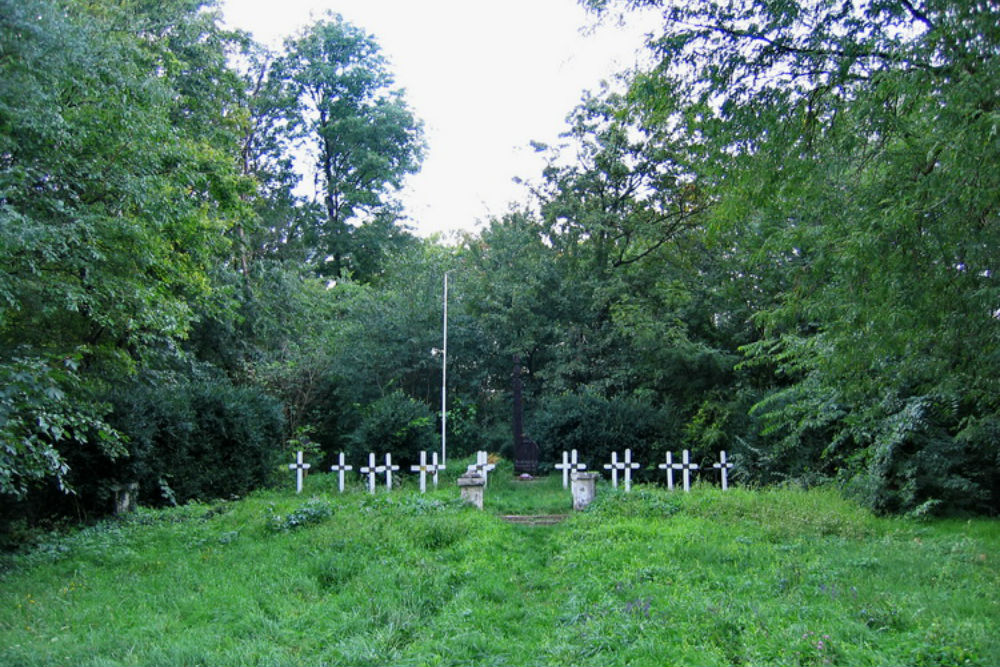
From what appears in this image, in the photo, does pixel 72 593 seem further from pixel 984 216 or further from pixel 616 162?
pixel 616 162

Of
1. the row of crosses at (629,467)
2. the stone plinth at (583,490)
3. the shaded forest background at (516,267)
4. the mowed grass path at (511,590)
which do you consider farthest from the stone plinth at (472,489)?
the shaded forest background at (516,267)

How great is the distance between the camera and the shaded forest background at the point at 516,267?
6.50 meters

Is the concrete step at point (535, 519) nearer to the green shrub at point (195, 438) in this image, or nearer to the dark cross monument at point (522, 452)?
the dark cross monument at point (522, 452)

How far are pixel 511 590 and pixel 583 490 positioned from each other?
575 centimetres

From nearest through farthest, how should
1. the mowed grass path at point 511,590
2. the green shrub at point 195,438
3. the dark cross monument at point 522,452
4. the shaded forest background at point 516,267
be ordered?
the mowed grass path at point 511,590, the shaded forest background at point 516,267, the green shrub at point 195,438, the dark cross monument at point 522,452

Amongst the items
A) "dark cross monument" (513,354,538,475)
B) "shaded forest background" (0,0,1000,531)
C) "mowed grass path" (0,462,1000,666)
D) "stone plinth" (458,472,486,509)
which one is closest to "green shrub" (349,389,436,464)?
"shaded forest background" (0,0,1000,531)

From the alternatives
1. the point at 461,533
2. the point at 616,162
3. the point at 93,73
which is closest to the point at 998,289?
the point at 461,533

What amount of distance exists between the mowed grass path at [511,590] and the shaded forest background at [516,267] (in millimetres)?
1468

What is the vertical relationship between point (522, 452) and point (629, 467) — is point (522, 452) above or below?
above

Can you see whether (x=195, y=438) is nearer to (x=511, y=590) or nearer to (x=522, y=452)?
(x=522, y=452)

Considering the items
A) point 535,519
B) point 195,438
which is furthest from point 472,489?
point 195,438

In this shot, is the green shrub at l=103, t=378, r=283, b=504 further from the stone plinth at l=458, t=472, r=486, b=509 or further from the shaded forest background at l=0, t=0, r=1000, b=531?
the stone plinth at l=458, t=472, r=486, b=509

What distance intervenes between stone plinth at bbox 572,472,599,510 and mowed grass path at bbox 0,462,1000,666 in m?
1.41

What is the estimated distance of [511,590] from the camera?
290 inches
